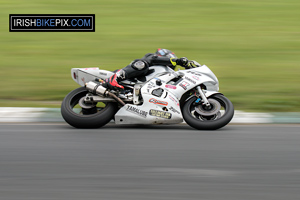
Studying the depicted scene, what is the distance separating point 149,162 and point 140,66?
214cm

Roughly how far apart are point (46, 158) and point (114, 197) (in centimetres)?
160

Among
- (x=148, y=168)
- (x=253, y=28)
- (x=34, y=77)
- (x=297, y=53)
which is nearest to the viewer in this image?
(x=148, y=168)

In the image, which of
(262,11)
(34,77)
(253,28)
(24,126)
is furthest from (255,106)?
(262,11)

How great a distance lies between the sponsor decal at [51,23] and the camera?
16453 mm

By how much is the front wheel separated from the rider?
0.67 meters

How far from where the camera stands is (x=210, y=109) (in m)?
7.83

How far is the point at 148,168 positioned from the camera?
591 centimetres

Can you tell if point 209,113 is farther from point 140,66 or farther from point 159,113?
point 140,66

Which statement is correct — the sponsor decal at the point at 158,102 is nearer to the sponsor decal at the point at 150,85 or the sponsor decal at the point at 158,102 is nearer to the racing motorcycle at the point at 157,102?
the racing motorcycle at the point at 157,102

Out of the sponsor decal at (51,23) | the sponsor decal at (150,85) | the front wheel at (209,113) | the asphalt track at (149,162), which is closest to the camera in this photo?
the asphalt track at (149,162)

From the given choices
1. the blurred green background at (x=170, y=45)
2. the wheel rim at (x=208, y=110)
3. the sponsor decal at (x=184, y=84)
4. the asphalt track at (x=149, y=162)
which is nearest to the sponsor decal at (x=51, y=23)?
the blurred green background at (x=170, y=45)

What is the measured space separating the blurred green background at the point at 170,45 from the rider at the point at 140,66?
214 centimetres

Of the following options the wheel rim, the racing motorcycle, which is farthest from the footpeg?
the wheel rim

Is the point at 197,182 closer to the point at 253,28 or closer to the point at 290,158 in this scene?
the point at 290,158
